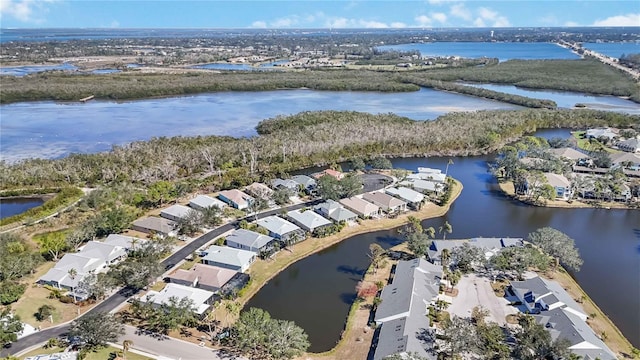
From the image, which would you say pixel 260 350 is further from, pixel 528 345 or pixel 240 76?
pixel 240 76

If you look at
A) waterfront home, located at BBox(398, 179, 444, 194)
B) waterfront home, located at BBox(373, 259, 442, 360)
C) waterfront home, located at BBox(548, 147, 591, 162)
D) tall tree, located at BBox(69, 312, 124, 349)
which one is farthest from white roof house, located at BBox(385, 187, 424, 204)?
tall tree, located at BBox(69, 312, 124, 349)

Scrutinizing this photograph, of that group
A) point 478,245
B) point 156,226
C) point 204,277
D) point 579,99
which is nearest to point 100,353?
point 204,277

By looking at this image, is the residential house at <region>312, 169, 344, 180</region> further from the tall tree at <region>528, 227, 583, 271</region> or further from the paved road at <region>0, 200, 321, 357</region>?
the tall tree at <region>528, 227, 583, 271</region>

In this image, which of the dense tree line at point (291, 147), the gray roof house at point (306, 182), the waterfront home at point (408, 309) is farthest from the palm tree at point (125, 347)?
the gray roof house at point (306, 182)

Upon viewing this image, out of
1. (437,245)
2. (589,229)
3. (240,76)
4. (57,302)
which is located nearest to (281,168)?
(437,245)

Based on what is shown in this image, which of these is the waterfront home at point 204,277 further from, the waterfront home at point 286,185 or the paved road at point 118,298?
the waterfront home at point 286,185
